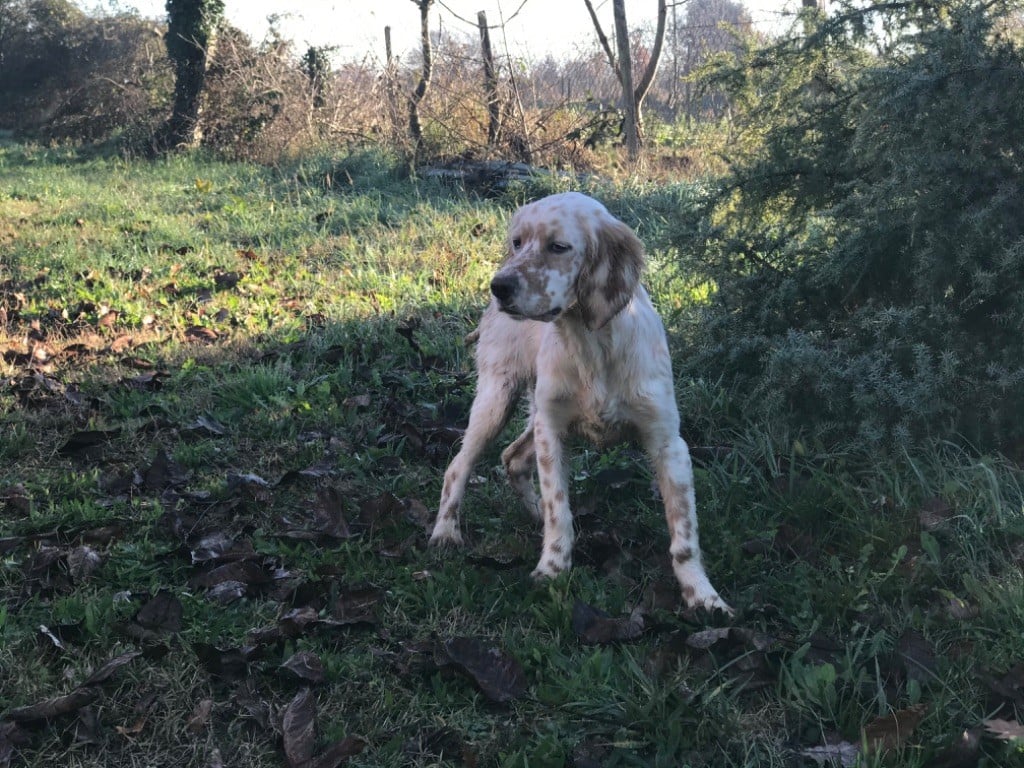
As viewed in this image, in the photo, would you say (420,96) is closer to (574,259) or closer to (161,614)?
(574,259)

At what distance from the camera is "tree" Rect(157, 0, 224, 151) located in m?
14.9

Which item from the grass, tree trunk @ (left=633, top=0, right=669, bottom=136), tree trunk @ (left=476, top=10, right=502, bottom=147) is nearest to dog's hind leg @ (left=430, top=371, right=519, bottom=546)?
the grass

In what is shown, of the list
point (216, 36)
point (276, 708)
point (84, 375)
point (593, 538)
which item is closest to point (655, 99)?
point (216, 36)

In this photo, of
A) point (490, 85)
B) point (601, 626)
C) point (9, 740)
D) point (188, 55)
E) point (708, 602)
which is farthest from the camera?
point (188, 55)

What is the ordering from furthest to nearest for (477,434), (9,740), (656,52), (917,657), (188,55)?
(188,55) → (656,52) → (477,434) → (917,657) → (9,740)

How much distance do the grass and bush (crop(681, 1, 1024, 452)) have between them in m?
0.21

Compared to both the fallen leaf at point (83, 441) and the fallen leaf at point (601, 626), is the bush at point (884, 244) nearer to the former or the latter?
the fallen leaf at point (601, 626)

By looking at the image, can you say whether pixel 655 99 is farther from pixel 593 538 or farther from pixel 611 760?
pixel 611 760

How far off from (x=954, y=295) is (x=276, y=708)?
279 cm

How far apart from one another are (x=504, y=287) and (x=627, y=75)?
322 inches

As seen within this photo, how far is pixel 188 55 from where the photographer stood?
15.2 m

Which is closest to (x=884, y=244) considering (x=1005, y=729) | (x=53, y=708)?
(x=1005, y=729)

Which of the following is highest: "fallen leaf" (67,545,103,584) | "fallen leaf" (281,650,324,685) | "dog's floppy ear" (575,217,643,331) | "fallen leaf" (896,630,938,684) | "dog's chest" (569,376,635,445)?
"dog's floppy ear" (575,217,643,331)

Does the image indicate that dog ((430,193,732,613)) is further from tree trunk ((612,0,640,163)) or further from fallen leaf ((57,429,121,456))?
tree trunk ((612,0,640,163))
